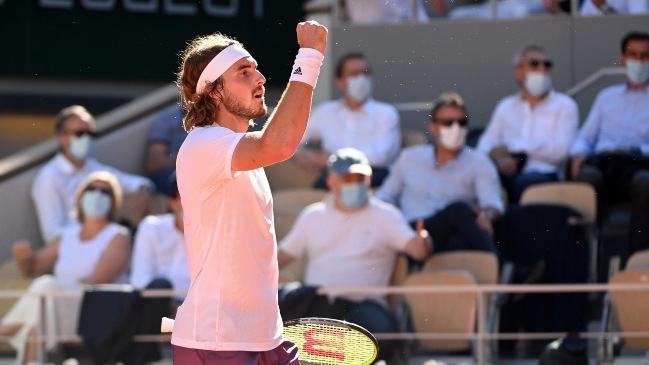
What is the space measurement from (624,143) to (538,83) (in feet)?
2.24

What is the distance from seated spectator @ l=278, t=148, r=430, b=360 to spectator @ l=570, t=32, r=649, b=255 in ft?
3.59

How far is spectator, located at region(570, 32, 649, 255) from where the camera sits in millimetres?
7336

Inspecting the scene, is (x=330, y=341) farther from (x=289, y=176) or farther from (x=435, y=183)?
(x=289, y=176)

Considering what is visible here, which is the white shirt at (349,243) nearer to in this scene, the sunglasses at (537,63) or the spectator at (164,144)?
the sunglasses at (537,63)

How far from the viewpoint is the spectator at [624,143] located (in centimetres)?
734

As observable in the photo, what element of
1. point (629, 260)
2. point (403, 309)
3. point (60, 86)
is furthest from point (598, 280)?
point (60, 86)

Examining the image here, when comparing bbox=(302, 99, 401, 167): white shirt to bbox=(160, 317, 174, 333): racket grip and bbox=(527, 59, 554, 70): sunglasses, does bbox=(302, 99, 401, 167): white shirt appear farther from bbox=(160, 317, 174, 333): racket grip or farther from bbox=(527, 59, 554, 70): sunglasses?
bbox=(160, 317, 174, 333): racket grip

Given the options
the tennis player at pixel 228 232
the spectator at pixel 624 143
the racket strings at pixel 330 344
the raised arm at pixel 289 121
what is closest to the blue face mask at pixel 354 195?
the spectator at pixel 624 143

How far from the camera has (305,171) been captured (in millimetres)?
9047

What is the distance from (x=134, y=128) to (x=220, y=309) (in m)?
6.11

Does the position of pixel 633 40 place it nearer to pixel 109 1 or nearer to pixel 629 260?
pixel 629 260

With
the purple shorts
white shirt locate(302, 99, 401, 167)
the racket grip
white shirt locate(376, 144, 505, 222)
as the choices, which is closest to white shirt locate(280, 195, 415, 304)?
white shirt locate(376, 144, 505, 222)

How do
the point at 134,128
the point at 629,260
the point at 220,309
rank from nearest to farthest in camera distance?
1. the point at 220,309
2. the point at 629,260
3. the point at 134,128

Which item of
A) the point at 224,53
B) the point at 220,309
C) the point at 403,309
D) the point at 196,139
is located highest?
the point at 224,53
